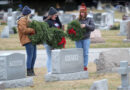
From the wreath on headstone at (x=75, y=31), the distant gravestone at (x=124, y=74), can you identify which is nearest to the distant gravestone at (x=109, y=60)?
the wreath on headstone at (x=75, y=31)

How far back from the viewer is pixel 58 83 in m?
10.1

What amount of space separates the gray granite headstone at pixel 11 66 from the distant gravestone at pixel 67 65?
0.69 meters

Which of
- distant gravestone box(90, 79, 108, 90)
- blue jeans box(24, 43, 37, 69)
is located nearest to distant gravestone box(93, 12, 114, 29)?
blue jeans box(24, 43, 37, 69)

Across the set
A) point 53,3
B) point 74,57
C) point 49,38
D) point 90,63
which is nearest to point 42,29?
point 49,38

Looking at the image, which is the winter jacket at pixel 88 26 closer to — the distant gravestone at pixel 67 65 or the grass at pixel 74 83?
the distant gravestone at pixel 67 65

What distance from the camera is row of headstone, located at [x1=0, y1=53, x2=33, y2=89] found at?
31.6 feet

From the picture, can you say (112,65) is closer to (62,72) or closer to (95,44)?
(62,72)

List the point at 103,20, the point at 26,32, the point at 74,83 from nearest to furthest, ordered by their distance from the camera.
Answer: the point at 74,83 → the point at 26,32 → the point at 103,20

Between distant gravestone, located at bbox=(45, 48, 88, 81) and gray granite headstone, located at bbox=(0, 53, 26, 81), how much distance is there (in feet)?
2.25

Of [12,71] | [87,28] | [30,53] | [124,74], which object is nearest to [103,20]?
[87,28]

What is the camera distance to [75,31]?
1123cm

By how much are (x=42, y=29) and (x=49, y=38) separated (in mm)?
264

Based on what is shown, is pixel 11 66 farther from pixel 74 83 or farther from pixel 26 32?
pixel 74 83

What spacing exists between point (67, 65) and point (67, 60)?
114 mm
